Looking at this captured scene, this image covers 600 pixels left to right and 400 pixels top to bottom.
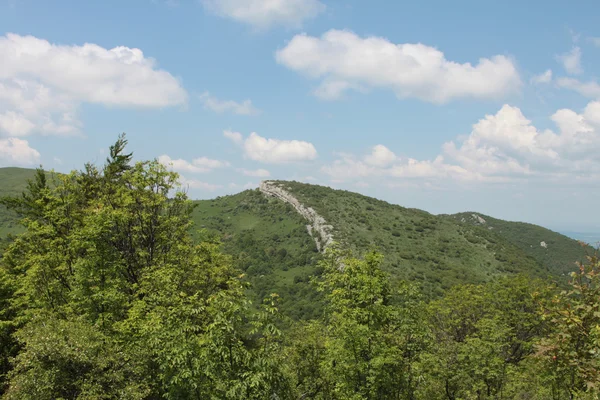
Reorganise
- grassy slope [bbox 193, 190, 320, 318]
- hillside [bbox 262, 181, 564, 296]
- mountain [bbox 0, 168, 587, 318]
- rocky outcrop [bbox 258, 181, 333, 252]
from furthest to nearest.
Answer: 1. rocky outcrop [bbox 258, 181, 333, 252]
2. grassy slope [bbox 193, 190, 320, 318]
3. mountain [bbox 0, 168, 587, 318]
4. hillside [bbox 262, 181, 564, 296]

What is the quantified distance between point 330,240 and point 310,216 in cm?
2960

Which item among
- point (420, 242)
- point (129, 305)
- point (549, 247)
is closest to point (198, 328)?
point (129, 305)

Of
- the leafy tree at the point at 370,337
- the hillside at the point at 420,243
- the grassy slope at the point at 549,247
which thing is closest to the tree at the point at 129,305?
the leafy tree at the point at 370,337

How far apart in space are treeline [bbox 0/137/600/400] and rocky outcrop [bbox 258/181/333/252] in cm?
5440


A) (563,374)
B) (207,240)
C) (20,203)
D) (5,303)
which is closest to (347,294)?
(563,374)

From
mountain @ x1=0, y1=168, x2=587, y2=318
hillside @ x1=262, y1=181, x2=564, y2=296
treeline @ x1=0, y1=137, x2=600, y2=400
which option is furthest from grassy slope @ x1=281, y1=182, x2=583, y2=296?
treeline @ x1=0, y1=137, x2=600, y2=400

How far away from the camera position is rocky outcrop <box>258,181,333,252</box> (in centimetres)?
10188

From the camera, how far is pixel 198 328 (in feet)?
42.8

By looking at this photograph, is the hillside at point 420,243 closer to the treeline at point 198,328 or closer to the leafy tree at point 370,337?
the treeline at point 198,328

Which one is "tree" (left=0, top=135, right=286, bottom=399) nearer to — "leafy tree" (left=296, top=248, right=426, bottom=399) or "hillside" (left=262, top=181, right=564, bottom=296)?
"leafy tree" (left=296, top=248, right=426, bottom=399)

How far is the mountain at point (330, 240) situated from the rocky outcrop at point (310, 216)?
1.32ft

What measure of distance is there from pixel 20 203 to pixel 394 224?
328ft

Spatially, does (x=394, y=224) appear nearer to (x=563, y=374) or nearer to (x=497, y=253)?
(x=497, y=253)

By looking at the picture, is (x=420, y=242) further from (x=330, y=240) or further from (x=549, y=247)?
(x=549, y=247)
